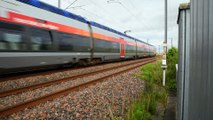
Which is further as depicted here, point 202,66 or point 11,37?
point 11,37

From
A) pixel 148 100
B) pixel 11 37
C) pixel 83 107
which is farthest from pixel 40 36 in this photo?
pixel 148 100

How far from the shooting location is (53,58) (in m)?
10.1

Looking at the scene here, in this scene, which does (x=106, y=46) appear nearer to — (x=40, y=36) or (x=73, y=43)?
(x=73, y=43)

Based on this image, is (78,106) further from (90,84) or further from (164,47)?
(164,47)

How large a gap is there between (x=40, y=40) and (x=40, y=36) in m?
0.18

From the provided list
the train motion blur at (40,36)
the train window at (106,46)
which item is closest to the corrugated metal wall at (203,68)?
the train motion blur at (40,36)

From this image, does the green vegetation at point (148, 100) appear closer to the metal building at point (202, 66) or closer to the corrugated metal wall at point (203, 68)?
the metal building at point (202, 66)

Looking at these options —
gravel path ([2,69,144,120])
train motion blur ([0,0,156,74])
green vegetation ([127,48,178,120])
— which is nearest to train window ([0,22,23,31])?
train motion blur ([0,0,156,74])

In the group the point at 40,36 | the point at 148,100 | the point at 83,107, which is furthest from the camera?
the point at 40,36

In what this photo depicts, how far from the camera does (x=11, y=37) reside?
785cm

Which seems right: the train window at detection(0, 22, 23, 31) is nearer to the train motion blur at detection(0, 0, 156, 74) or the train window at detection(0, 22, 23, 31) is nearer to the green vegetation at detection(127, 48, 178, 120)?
the train motion blur at detection(0, 0, 156, 74)

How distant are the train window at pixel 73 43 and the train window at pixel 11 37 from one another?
2.75 m

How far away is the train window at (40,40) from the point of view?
8922 millimetres

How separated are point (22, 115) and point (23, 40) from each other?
15.7 ft
